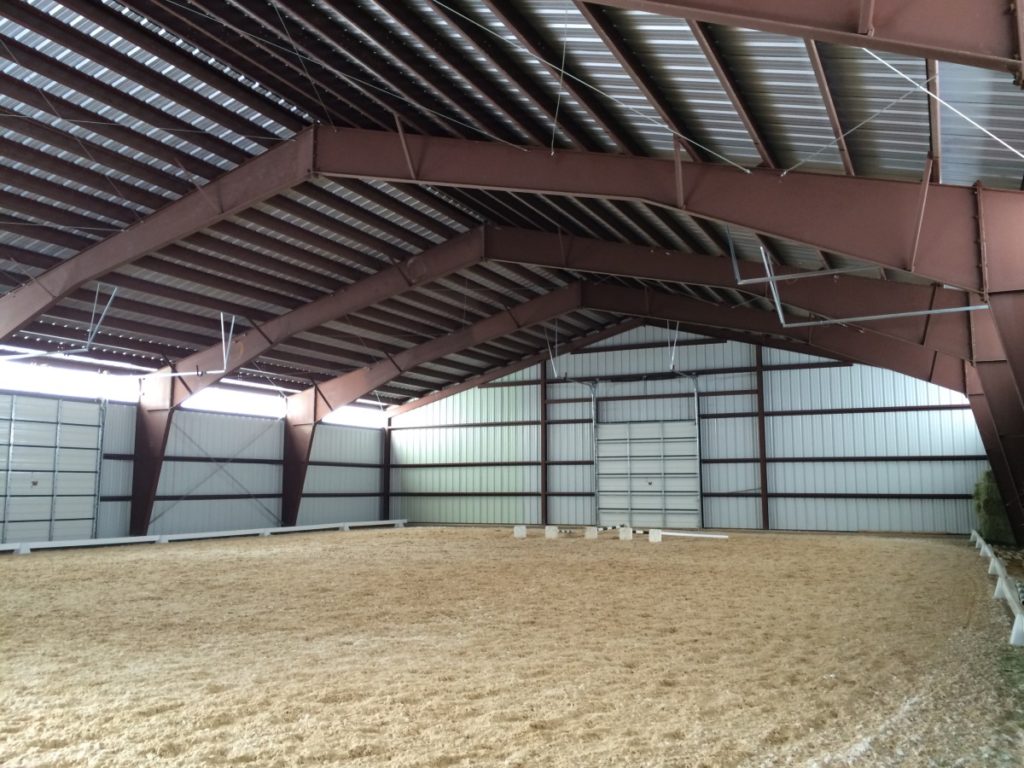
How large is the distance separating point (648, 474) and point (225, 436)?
16228 millimetres

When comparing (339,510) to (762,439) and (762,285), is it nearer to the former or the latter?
(762,439)

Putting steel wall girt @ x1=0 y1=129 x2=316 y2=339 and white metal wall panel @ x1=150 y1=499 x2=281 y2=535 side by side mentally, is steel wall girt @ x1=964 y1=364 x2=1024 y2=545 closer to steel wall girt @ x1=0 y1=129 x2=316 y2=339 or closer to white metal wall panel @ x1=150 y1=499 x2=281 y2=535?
steel wall girt @ x1=0 y1=129 x2=316 y2=339

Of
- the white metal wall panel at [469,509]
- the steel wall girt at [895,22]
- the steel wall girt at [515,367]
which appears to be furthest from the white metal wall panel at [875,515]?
the steel wall girt at [895,22]

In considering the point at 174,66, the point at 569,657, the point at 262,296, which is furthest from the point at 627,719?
the point at 262,296

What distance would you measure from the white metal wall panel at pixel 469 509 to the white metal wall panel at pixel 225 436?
714 centimetres

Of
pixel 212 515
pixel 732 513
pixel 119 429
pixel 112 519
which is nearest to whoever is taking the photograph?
pixel 112 519

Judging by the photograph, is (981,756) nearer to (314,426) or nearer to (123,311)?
(123,311)

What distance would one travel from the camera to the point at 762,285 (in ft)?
55.9

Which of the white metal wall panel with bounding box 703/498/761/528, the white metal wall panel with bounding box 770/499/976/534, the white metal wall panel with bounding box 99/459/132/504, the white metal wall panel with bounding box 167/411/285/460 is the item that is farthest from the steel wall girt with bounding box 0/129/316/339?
the white metal wall panel with bounding box 770/499/976/534

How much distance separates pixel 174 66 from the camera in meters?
12.0

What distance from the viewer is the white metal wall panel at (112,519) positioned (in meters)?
24.4

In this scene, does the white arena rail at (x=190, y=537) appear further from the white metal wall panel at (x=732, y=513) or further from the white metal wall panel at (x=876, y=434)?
the white metal wall panel at (x=876, y=434)

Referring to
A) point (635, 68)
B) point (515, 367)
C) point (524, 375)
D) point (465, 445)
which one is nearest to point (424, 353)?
point (515, 367)

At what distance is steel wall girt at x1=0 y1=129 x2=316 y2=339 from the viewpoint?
1443 centimetres
